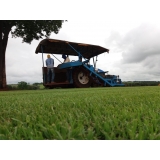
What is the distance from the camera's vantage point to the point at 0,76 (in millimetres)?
Answer: 11820

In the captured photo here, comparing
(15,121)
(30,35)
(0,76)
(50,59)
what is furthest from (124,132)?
(30,35)

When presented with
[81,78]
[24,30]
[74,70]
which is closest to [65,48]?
[74,70]

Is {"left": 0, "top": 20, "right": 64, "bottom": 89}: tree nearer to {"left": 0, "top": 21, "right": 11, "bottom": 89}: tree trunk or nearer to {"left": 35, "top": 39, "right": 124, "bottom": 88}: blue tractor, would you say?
{"left": 0, "top": 21, "right": 11, "bottom": 89}: tree trunk

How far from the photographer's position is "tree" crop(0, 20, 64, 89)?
12.1 meters

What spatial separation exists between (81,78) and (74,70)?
670 mm

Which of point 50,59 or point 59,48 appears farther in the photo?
point 59,48

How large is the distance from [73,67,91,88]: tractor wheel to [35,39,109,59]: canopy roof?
1462 millimetres

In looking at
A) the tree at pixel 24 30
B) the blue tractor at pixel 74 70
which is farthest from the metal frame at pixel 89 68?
the tree at pixel 24 30

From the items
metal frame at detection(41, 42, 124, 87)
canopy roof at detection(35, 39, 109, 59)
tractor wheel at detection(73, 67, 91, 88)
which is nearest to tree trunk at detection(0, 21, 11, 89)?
canopy roof at detection(35, 39, 109, 59)

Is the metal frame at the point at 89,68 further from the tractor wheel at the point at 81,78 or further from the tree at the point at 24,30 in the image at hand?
the tree at the point at 24,30

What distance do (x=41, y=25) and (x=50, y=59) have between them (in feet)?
16.5

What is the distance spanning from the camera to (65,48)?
409 inches

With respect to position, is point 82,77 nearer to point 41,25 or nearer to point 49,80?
point 49,80

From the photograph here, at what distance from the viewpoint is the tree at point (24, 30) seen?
39.7 ft
